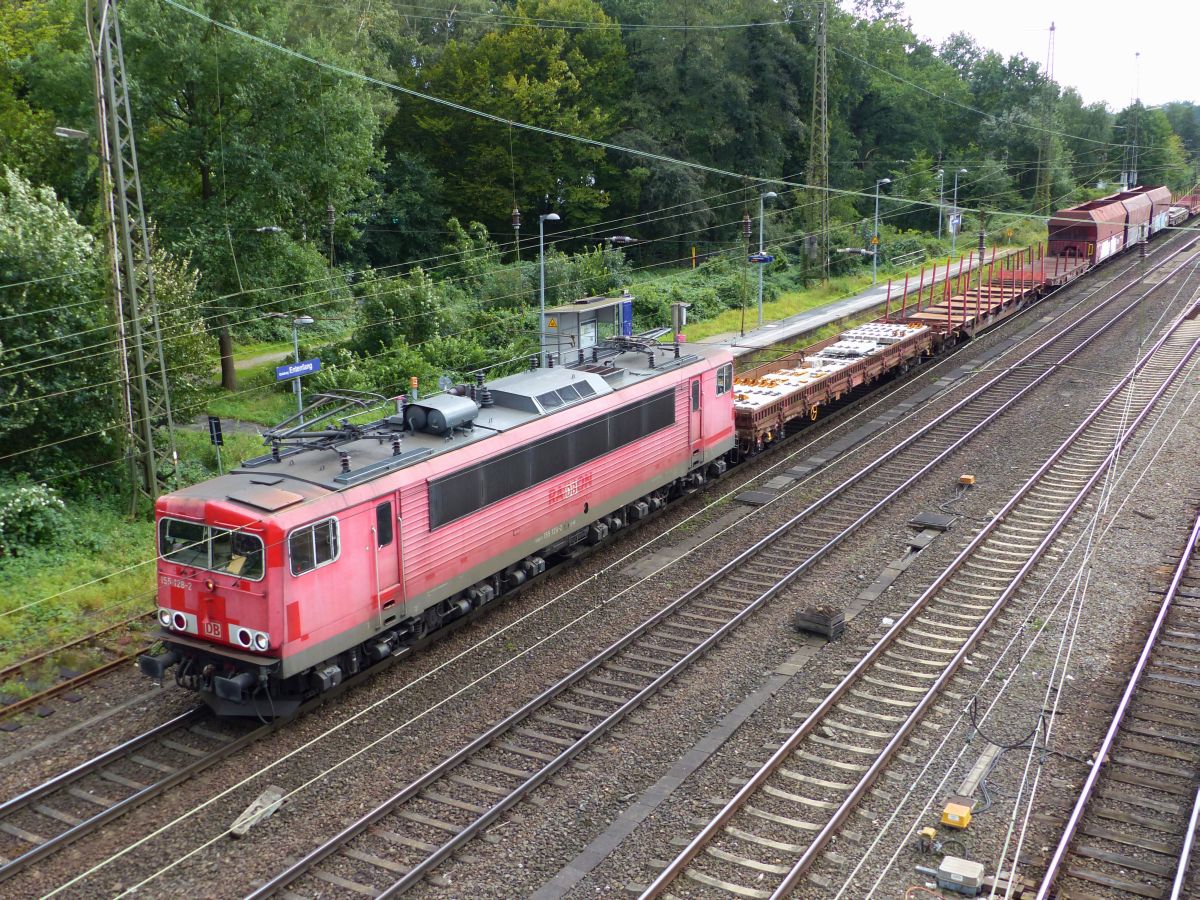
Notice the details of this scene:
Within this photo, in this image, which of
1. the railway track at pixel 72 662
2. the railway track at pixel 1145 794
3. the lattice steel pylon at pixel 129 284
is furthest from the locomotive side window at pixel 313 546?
the railway track at pixel 1145 794

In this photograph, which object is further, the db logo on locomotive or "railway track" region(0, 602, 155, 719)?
the db logo on locomotive

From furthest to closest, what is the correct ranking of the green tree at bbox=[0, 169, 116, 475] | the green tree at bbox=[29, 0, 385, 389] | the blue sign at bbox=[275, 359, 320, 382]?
the green tree at bbox=[29, 0, 385, 389], the blue sign at bbox=[275, 359, 320, 382], the green tree at bbox=[0, 169, 116, 475]

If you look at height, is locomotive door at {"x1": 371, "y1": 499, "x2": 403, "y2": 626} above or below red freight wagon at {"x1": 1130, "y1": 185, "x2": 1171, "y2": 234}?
below

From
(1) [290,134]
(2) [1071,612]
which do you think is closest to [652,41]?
(1) [290,134]

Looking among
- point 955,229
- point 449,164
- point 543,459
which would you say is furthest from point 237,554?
point 955,229

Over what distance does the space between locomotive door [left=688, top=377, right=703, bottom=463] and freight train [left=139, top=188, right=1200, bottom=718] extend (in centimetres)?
5

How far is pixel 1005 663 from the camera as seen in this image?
50.2 ft

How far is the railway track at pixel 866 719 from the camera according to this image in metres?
11.0

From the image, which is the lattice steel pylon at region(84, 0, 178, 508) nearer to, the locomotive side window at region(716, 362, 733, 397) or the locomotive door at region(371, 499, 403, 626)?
the locomotive door at region(371, 499, 403, 626)

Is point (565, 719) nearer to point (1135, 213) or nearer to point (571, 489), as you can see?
point (571, 489)

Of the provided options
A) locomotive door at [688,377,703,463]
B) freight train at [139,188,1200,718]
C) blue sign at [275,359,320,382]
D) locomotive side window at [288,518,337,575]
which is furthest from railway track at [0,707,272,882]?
locomotive door at [688,377,703,463]

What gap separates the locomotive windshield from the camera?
13000 mm

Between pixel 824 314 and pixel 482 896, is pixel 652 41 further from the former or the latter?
pixel 482 896

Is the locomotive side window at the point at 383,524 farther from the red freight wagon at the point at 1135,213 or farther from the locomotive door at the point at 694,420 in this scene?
the red freight wagon at the point at 1135,213
